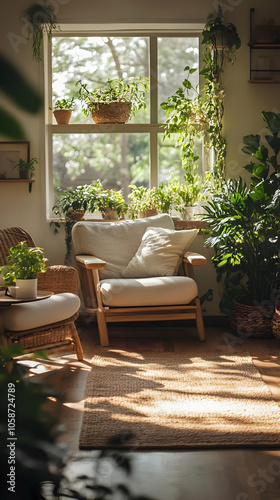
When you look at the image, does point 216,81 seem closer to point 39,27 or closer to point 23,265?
point 39,27

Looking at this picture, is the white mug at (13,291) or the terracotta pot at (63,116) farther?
the terracotta pot at (63,116)

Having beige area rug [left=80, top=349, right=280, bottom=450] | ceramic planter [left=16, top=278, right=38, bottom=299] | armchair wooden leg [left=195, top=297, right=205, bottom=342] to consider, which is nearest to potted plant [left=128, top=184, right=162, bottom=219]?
armchair wooden leg [left=195, top=297, right=205, bottom=342]

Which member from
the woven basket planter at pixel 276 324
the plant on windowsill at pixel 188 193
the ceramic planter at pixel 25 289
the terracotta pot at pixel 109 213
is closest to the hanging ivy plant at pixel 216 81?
the plant on windowsill at pixel 188 193

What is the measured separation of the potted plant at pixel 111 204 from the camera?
4863 mm

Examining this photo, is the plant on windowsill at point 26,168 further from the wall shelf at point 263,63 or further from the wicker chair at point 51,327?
Result: the wall shelf at point 263,63

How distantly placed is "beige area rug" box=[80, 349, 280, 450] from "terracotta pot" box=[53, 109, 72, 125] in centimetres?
218

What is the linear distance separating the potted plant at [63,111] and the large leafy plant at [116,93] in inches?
4.7

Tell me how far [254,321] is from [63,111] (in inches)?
93.4

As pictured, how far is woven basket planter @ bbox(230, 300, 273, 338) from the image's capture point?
4316 millimetres

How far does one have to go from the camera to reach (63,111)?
A: 4922mm

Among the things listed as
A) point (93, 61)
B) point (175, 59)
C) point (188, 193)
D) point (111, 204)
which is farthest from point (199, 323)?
point (93, 61)

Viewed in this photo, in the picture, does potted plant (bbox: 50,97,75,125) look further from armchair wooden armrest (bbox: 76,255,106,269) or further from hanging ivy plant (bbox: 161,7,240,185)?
armchair wooden armrest (bbox: 76,255,106,269)

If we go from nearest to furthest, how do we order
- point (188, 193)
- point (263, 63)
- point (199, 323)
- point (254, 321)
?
point (199, 323)
point (254, 321)
point (263, 63)
point (188, 193)

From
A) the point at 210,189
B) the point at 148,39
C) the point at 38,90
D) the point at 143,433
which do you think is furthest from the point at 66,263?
the point at 38,90
